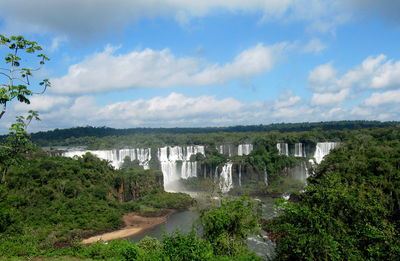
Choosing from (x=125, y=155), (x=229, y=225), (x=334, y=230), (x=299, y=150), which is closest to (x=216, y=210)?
(x=229, y=225)

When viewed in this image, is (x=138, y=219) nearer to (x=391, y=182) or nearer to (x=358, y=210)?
(x=391, y=182)

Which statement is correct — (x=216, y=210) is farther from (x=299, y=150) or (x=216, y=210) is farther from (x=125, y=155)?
(x=299, y=150)

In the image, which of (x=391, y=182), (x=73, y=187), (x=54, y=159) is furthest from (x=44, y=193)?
(x=391, y=182)

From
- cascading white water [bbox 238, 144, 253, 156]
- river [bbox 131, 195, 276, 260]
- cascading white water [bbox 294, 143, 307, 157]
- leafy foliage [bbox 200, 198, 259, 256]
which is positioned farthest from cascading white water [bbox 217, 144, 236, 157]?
leafy foliage [bbox 200, 198, 259, 256]

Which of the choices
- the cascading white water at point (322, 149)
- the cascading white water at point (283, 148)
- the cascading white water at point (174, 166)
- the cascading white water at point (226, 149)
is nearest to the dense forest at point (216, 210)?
the cascading white water at point (283, 148)

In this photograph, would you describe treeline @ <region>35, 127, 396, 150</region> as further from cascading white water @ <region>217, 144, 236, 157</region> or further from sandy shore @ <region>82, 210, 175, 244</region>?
sandy shore @ <region>82, 210, 175, 244</region>
